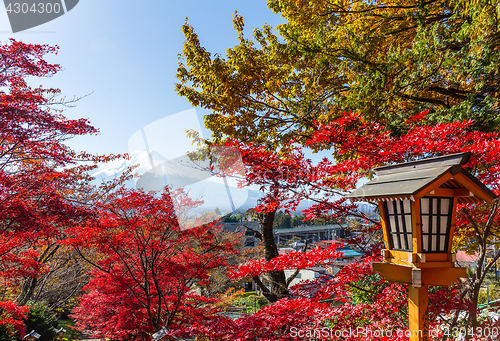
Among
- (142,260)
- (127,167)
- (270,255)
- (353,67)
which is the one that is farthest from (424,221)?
(127,167)

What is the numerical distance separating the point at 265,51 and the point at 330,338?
17.6 feet

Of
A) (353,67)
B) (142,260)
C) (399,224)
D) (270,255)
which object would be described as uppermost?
(353,67)


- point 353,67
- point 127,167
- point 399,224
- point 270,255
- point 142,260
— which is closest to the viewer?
point 399,224

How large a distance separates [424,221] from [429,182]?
357mm

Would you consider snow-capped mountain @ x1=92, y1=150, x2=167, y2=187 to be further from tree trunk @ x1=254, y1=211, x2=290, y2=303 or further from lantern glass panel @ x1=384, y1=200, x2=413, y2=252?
lantern glass panel @ x1=384, y1=200, x2=413, y2=252

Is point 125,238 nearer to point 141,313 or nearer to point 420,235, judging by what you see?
point 141,313

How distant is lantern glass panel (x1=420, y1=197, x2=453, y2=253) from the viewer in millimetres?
1862

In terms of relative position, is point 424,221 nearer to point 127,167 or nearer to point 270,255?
point 270,255

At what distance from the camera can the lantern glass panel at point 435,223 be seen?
73.3 inches

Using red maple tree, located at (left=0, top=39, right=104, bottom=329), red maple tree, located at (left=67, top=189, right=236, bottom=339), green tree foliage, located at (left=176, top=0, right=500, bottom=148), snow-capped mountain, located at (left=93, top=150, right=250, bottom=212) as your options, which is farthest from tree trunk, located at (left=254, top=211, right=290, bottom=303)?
red maple tree, located at (left=0, top=39, right=104, bottom=329)

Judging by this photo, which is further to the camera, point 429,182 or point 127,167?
point 127,167

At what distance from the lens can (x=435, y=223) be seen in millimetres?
1875

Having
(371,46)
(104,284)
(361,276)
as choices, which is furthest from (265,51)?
(104,284)

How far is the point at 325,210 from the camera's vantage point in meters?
3.42
